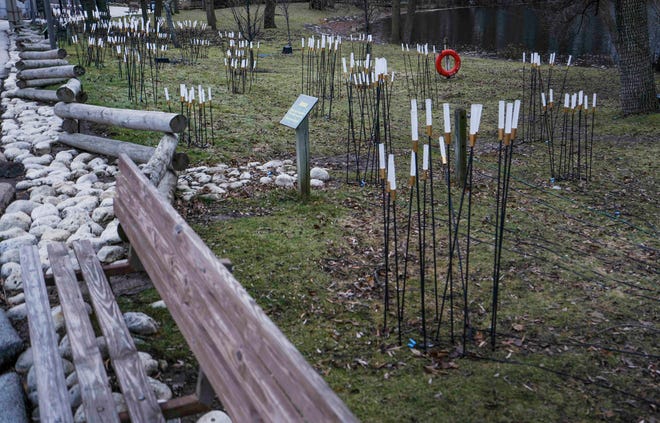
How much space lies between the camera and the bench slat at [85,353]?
251 centimetres

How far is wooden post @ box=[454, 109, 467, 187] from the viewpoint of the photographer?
659 cm

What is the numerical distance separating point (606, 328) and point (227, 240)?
3004 millimetres

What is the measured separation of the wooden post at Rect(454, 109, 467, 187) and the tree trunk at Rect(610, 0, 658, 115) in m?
5.54

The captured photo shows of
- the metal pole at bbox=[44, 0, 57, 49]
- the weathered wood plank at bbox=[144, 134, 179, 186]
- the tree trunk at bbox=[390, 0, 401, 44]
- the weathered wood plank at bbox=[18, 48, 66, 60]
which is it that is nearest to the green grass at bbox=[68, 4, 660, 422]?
the weathered wood plank at bbox=[144, 134, 179, 186]

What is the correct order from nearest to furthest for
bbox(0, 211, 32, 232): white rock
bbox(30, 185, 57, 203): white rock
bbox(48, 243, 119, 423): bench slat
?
bbox(48, 243, 119, 423): bench slat → bbox(0, 211, 32, 232): white rock → bbox(30, 185, 57, 203): white rock

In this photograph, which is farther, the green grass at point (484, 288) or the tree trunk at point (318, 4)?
the tree trunk at point (318, 4)

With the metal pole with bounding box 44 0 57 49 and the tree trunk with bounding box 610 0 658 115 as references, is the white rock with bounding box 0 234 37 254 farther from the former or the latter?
the tree trunk with bounding box 610 0 658 115

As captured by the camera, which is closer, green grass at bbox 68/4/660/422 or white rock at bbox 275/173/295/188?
green grass at bbox 68/4/660/422

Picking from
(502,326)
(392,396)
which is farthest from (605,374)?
(392,396)

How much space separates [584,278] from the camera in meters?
4.82

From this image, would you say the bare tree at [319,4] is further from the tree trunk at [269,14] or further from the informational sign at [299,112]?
the informational sign at [299,112]

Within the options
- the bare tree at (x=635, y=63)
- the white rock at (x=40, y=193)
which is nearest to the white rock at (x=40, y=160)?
the white rock at (x=40, y=193)

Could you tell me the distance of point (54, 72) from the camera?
32.0ft

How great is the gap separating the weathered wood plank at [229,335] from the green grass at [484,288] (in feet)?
3.16
